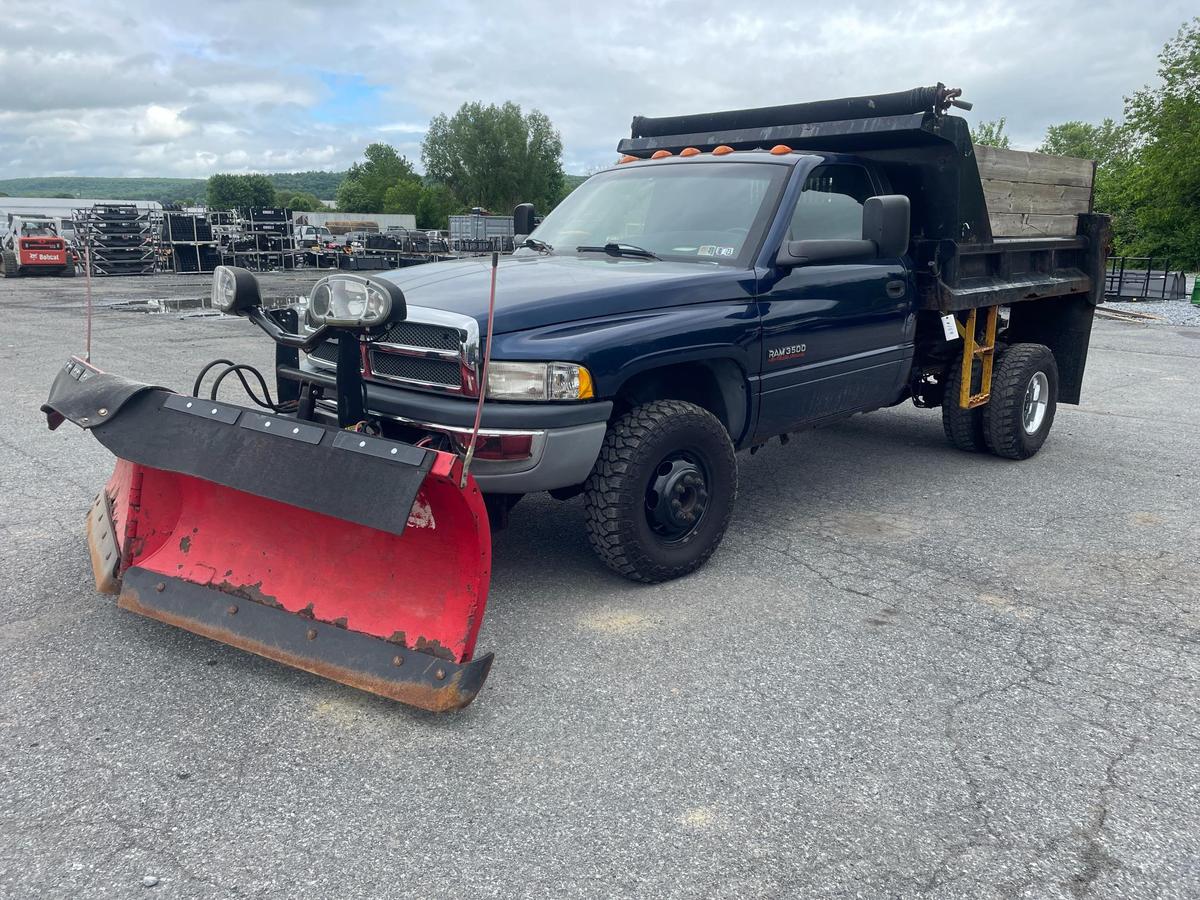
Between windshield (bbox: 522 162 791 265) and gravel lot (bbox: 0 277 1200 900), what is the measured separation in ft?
4.84

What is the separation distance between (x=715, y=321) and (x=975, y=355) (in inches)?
112

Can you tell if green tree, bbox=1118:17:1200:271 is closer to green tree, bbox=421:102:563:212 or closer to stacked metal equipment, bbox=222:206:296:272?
stacked metal equipment, bbox=222:206:296:272

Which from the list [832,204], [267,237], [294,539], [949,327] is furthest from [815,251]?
[267,237]

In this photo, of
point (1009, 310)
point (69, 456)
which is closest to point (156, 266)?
point (69, 456)

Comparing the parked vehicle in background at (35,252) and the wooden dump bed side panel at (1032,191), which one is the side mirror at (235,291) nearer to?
the wooden dump bed side panel at (1032,191)

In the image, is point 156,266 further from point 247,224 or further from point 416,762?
point 416,762

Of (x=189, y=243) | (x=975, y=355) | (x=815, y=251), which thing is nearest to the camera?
(x=815, y=251)

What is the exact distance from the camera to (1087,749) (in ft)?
9.48

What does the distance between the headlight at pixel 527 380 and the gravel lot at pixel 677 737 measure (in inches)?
35.9

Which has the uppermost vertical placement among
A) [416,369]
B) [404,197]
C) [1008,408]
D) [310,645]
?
[404,197]

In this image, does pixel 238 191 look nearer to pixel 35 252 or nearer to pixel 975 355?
pixel 35 252

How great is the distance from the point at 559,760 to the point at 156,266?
34424mm

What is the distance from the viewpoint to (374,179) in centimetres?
11706

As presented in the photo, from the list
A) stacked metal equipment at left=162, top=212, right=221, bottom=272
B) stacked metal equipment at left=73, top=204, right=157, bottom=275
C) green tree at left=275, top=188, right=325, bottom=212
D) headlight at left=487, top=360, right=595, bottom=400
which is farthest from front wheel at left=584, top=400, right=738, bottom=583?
green tree at left=275, top=188, right=325, bottom=212
